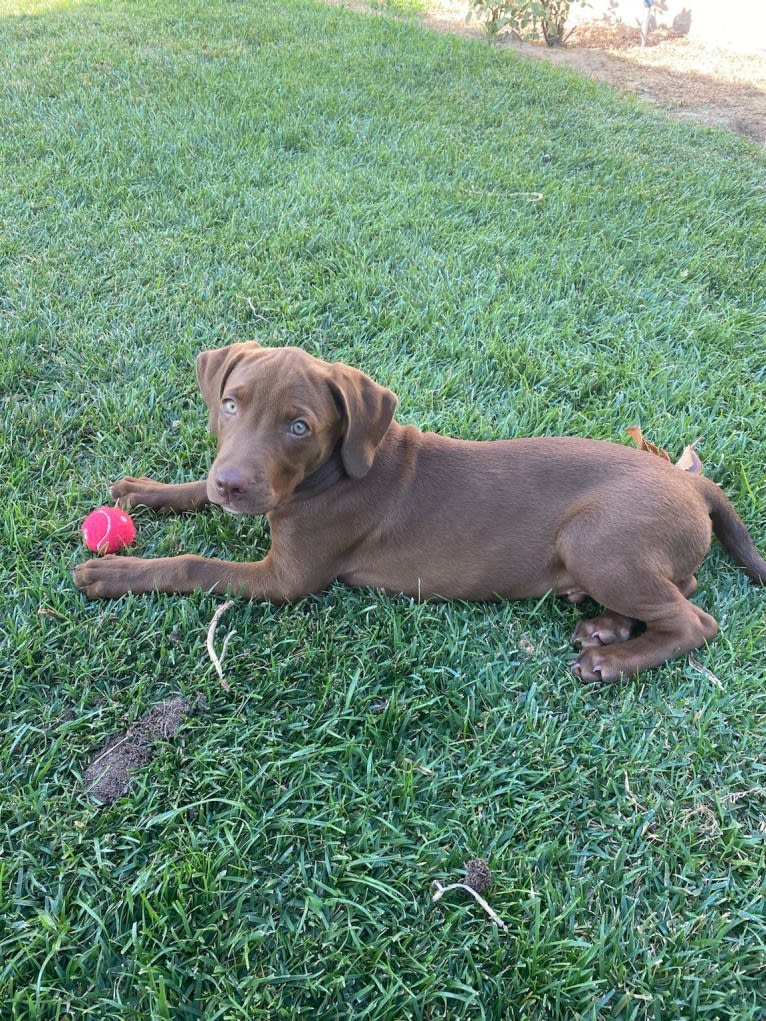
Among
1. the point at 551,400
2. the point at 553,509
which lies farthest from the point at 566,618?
the point at 551,400

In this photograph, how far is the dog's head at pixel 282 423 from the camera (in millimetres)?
2908

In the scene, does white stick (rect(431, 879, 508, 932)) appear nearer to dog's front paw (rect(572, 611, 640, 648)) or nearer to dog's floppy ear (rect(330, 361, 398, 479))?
dog's front paw (rect(572, 611, 640, 648))

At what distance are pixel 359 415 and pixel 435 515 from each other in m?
0.54

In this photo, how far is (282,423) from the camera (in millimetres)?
3014

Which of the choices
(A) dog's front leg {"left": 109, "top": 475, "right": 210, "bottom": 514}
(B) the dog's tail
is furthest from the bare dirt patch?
(A) dog's front leg {"left": 109, "top": 475, "right": 210, "bottom": 514}

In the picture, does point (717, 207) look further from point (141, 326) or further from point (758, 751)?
point (758, 751)

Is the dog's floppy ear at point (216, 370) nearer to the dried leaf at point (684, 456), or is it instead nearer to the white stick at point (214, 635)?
the white stick at point (214, 635)

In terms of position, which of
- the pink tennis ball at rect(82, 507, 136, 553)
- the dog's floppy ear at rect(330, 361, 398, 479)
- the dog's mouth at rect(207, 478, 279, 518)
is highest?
the dog's floppy ear at rect(330, 361, 398, 479)

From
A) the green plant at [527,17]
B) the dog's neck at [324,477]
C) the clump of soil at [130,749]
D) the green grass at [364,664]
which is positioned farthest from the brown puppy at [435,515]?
the green plant at [527,17]

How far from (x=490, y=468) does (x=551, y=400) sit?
4.74 ft

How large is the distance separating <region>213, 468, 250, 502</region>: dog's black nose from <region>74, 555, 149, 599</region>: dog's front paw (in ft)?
1.88

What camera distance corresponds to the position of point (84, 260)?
545 cm

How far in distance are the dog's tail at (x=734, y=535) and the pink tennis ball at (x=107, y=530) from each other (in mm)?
2560

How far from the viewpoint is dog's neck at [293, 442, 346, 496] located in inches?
127
